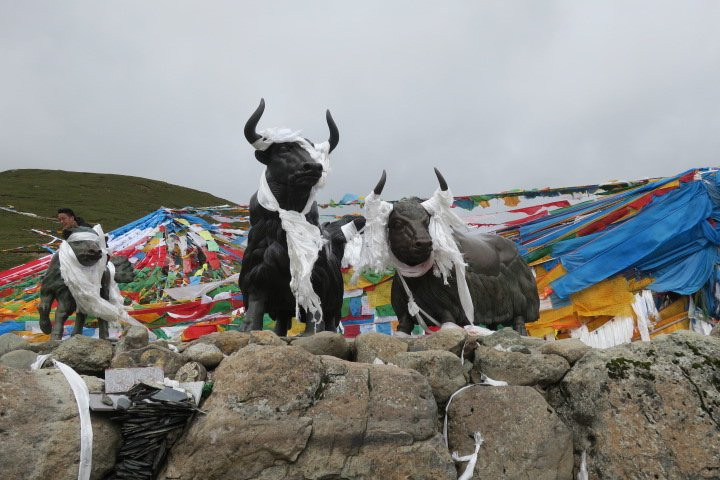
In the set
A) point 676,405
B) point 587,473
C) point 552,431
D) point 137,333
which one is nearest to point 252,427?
point 137,333

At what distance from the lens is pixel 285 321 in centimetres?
594

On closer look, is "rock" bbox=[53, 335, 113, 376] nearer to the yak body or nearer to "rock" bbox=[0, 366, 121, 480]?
"rock" bbox=[0, 366, 121, 480]

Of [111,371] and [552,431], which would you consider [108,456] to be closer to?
[111,371]

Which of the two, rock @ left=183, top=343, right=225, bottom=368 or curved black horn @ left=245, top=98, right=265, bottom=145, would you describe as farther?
curved black horn @ left=245, top=98, right=265, bottom=145

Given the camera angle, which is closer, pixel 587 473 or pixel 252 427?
pixel 252 427

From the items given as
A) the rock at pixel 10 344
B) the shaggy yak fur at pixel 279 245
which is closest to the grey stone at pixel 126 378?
the rock at pixel 10 344

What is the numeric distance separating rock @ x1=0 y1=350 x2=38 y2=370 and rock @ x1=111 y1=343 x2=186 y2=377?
467 millimetres

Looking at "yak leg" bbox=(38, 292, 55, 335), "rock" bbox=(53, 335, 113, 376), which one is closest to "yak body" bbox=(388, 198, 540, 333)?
"rock" bbox=(53, 335, 113, 376)

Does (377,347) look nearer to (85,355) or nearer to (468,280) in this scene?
(85,355)

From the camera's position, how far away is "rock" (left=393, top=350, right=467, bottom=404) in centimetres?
369

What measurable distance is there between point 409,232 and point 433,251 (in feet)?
0.92

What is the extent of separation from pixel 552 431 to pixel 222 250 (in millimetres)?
10536

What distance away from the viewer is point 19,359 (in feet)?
11.1

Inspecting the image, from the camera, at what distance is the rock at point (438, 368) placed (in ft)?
12.1
